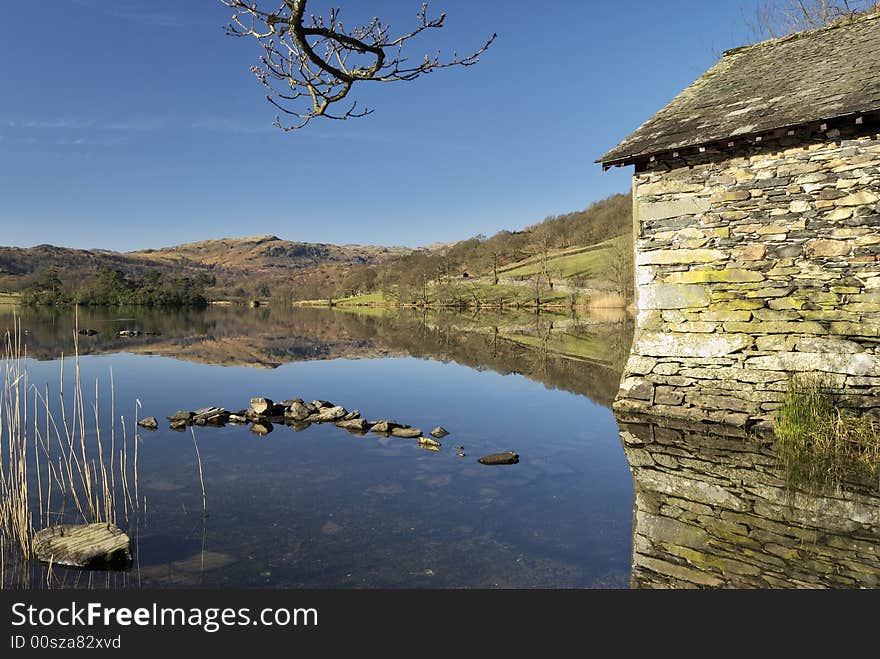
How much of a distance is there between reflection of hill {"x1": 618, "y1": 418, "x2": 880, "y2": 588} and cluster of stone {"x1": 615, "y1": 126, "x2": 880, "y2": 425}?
6.02ft

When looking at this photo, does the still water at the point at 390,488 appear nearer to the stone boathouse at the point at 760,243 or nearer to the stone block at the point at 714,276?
the stone boathouse at the point at 760,243

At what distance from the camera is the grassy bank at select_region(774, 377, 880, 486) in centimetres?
718

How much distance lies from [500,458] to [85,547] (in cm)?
532

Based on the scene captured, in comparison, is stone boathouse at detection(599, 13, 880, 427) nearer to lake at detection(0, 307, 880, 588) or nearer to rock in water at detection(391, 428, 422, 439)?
lake at detection(0, 307, 880, 588)

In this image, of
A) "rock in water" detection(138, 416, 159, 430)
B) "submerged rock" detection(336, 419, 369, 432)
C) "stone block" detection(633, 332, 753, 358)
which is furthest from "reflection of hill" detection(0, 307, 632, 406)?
"rock in water" detection(138, 416, 159, 430)

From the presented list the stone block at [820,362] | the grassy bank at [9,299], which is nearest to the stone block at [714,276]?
the stone block at [820,362]

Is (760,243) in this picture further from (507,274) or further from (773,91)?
(507,274)

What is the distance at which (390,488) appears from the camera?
7.25m

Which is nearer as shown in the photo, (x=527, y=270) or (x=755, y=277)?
(x=755, y=277)

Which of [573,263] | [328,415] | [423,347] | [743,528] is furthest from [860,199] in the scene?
[573,263]

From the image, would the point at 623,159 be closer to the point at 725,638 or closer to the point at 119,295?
the point at 725,638

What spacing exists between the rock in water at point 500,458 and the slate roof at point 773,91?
229 inches

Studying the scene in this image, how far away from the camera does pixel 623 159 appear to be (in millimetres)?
10555

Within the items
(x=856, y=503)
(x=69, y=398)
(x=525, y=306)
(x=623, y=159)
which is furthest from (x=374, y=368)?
(x=525, y=306)
